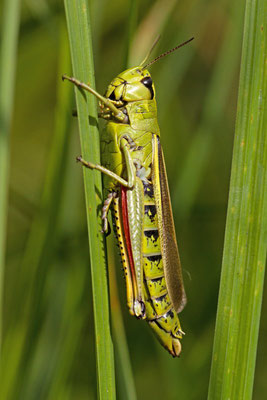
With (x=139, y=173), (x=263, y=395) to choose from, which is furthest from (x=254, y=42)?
(x=263, y=395)

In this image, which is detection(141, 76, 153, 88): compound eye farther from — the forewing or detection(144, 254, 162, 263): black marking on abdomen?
detection(144, 254, 162, 263): black marking on abdomen

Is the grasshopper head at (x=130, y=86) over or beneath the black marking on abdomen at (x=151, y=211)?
over

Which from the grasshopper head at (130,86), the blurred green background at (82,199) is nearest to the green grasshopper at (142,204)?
the grasshopper head at (130,86)

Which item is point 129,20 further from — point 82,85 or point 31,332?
point 31,332

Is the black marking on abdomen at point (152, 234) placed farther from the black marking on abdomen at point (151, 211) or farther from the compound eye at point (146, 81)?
the compound eye at point (146, 81)

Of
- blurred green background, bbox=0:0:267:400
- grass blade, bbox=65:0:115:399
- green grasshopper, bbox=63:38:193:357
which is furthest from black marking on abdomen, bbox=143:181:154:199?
grass blade, bbox=65:0:115:399

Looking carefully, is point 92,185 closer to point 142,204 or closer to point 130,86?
point 142,204
